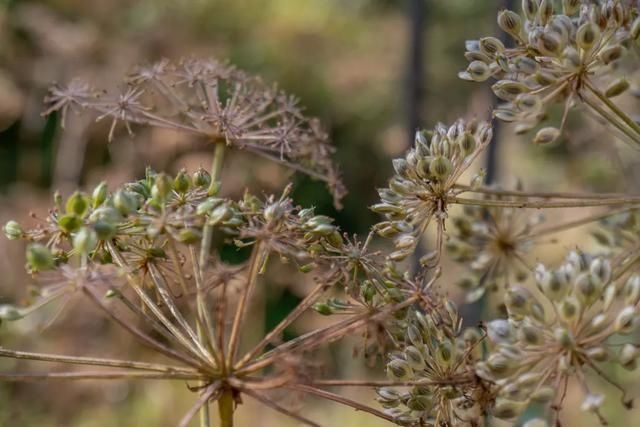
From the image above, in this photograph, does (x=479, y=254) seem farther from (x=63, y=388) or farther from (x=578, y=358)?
(x=63, y=388)

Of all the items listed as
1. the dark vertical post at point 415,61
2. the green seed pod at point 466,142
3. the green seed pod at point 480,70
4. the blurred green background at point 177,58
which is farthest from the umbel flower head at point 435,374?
the blurred green background at point 177,58

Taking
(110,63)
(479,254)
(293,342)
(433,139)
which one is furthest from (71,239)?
(110,63)

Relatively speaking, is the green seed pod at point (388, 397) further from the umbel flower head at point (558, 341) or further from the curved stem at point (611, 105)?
the curved stem at point (611, 105)

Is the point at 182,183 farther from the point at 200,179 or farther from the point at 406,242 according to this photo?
the point at 406,242

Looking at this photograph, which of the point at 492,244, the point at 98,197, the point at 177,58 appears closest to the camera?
the point at 98,197

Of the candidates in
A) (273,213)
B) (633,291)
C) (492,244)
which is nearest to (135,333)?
(273,213)

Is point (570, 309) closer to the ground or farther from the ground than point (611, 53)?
closer to the ground
